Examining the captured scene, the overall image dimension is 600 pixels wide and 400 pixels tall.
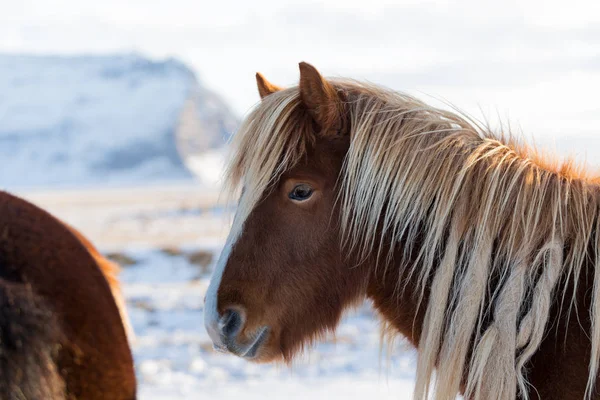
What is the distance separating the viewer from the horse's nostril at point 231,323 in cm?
200

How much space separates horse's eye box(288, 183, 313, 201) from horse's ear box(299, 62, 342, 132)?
0.64ft

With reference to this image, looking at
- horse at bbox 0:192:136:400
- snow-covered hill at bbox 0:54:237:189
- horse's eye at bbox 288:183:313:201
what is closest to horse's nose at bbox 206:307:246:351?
horse's eye at bbox 288:183:313:201

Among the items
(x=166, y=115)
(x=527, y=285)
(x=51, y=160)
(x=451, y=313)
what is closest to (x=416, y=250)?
(x=451, y=313)

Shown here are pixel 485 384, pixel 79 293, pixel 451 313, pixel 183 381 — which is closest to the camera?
pixel 485 384

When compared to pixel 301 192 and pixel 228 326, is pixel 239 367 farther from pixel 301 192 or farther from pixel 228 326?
pixel 301 192

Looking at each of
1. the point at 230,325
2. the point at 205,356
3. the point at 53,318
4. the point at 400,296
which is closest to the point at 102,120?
the point at 205,356

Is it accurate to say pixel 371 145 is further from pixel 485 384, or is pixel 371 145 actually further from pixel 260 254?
pixel 485 384

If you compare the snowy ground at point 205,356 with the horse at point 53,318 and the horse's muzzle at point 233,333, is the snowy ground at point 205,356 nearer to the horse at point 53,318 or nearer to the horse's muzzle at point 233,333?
the horse's muzzle at point 233,333

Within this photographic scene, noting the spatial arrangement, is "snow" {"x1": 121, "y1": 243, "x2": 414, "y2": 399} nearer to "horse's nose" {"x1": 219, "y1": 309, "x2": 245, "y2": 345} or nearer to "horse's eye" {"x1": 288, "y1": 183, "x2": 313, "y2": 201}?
"horse's nose" {"x1": 219, "y1": 309, "x2": 245, "y2": 345}

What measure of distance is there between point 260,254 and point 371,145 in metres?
0.50

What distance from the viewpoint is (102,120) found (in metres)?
92.4

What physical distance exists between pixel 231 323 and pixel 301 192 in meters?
0.48

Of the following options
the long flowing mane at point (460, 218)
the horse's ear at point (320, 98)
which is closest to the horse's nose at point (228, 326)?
the long flowing mane at point (460, 218)

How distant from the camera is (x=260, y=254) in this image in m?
2.01
